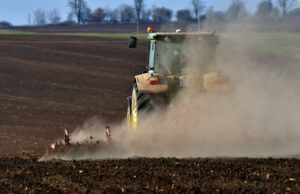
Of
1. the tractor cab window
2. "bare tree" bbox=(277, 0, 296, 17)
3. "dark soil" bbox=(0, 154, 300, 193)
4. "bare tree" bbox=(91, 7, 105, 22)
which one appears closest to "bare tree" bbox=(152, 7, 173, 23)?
the tractor cab window

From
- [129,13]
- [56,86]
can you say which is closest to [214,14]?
[56,86]

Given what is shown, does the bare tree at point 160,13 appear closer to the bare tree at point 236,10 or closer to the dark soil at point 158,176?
the bare tree at point 236,10

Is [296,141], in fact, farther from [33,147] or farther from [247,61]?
[33,147]

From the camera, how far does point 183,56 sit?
9461mm

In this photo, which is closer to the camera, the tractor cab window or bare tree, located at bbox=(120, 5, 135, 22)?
the tractor cab window

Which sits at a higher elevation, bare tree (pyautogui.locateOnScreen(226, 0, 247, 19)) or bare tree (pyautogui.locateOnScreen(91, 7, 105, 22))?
bare tree (pyautogui.locateOnScreen(91, 7, 105, 22))

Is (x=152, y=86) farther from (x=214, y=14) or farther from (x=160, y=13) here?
(x=160, y=13)

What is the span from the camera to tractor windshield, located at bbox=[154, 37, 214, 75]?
9.42 meters

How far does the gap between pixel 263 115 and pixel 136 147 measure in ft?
9.04

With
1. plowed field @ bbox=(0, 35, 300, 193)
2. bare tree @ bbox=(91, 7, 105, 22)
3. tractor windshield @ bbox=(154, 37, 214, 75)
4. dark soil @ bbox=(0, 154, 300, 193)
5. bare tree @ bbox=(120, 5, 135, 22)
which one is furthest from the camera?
bare tree @ bbox=(91, 7, 105, 22)

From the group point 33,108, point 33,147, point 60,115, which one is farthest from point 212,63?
point 33,108

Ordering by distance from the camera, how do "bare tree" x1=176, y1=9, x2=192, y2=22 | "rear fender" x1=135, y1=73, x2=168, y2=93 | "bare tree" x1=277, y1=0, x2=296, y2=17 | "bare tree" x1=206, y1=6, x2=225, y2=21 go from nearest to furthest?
"rear fender" x1=135, y1=73, x2=168, y2=93
"bare tree" x1=277, y1=0, x2=296, y2=17
"bare tree" x1=206, y1=6, x2=225, y2=21
"bare tree" x1=176, y1=9, x2=192, y2=22

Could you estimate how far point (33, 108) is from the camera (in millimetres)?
16703

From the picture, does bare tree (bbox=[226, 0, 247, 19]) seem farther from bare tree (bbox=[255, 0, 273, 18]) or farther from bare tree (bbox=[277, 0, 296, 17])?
bare tree (bbox=[277, 0, 296, 17])
